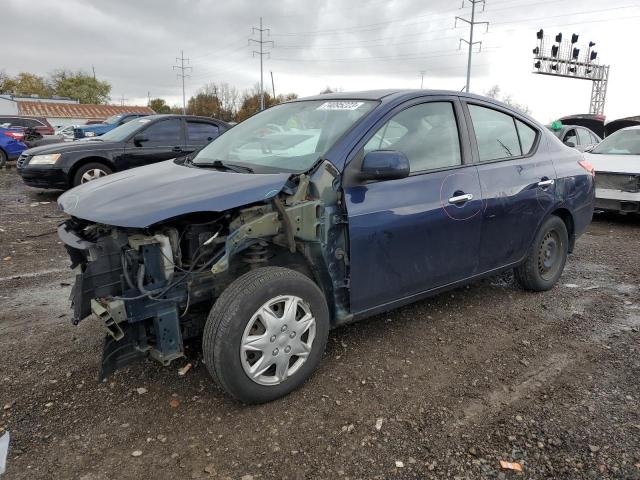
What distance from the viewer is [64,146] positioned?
8.70 meters

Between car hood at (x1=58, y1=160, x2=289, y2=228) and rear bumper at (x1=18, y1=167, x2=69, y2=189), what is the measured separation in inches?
247

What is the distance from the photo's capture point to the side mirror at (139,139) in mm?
9043

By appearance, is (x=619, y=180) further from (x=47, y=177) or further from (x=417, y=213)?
(x=47, y=177)

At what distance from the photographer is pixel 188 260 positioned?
8.80ft

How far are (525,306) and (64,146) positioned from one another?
814 centimetres

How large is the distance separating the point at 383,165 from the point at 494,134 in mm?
1507

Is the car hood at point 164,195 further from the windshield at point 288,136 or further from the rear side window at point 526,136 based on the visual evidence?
the rear side window at point 526,136

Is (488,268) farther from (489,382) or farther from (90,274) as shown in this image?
(90,274)

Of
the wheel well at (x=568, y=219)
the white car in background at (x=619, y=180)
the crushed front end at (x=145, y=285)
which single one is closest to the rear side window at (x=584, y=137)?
the white car in background at (x=619, y=180)

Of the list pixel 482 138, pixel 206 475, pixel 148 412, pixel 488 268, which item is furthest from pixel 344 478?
pixel 482 138

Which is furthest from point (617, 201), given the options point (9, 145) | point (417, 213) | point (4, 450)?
point (9, 145)

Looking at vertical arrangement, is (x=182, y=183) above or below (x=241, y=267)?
above

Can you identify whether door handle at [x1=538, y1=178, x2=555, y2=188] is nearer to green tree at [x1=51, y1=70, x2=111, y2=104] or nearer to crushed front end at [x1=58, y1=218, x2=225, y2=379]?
crushed front end at [x1=58, y1=218, x2=225, y2=379]

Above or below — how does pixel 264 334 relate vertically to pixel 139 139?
below
